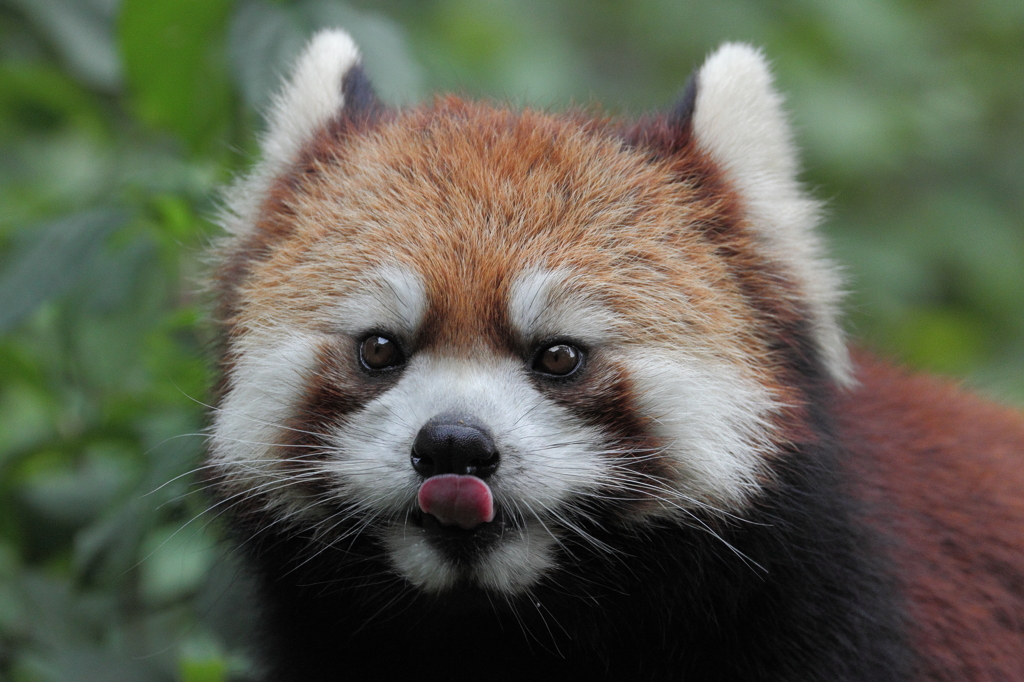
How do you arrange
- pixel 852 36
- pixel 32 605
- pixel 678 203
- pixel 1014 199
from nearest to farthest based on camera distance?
pixel 678 203 → pixel 32 605 → pixel 852 36 → pixel 1014 199

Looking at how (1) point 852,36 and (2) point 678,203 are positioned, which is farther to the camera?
(1) point 852,36

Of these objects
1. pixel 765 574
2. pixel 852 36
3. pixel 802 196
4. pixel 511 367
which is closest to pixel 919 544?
pixel 765 574

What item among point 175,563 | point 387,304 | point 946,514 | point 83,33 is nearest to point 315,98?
point 387,304

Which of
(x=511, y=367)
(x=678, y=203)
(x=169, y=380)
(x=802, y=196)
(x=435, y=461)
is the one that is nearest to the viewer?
(x=435, y=461)

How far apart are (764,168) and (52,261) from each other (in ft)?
5.73

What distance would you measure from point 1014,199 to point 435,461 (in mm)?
5927

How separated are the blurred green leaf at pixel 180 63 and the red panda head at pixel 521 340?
953 millimetres

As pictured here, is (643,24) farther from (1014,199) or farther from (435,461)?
(435,461)

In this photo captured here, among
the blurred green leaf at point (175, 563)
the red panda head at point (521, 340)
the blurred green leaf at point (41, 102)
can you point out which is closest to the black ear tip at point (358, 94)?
the red panda head at point (521, 340)

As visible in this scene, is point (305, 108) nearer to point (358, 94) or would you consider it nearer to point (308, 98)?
point (308, 98)

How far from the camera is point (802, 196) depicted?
256cm

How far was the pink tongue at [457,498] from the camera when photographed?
1949mm

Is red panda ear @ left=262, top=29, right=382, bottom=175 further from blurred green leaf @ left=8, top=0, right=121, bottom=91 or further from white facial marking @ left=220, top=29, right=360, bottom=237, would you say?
blurred green leaf @ left=8, top=0, right=121, bottom=91

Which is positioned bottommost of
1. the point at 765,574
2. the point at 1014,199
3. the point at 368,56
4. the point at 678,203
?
the point at 765,574
